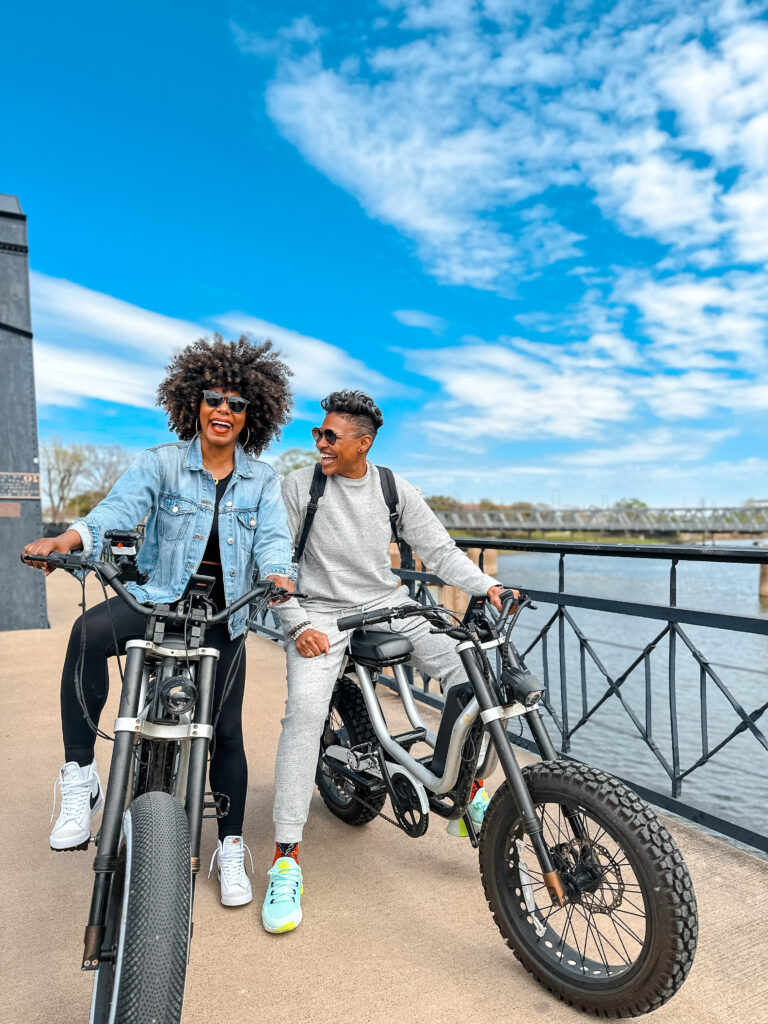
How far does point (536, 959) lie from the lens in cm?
218

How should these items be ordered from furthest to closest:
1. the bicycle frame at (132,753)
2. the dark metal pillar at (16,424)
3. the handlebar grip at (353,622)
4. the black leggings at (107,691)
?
the dark metal pillar at (16,424)
the black leggings at (107,691)
the handlebar grip at (353,622)
the bicycle frame at (132,753)

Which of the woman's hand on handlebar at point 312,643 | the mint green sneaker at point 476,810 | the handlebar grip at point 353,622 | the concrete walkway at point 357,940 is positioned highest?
the handlebar grip at point 353,622

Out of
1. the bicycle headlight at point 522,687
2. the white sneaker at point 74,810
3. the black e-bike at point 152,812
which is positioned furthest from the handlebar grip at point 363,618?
the white sneaker at point 74,810

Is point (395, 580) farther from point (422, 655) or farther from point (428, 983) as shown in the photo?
point (428, 983)

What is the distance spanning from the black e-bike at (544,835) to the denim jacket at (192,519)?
44 cm

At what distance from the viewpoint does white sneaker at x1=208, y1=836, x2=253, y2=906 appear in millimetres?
2629

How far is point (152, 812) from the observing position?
1.79 m

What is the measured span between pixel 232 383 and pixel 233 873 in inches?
73.2

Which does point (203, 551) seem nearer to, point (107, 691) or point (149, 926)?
point (107, 691)

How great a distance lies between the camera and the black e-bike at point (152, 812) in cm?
161

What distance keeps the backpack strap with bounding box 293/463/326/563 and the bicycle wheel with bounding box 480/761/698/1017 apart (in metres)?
1.30

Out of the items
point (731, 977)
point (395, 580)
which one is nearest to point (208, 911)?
point (395, 580)

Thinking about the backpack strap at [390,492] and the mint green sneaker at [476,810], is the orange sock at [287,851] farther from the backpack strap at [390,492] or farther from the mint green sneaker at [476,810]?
the backpack strap at [390,492]

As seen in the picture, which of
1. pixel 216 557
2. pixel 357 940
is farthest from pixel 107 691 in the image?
pixel 357 940
